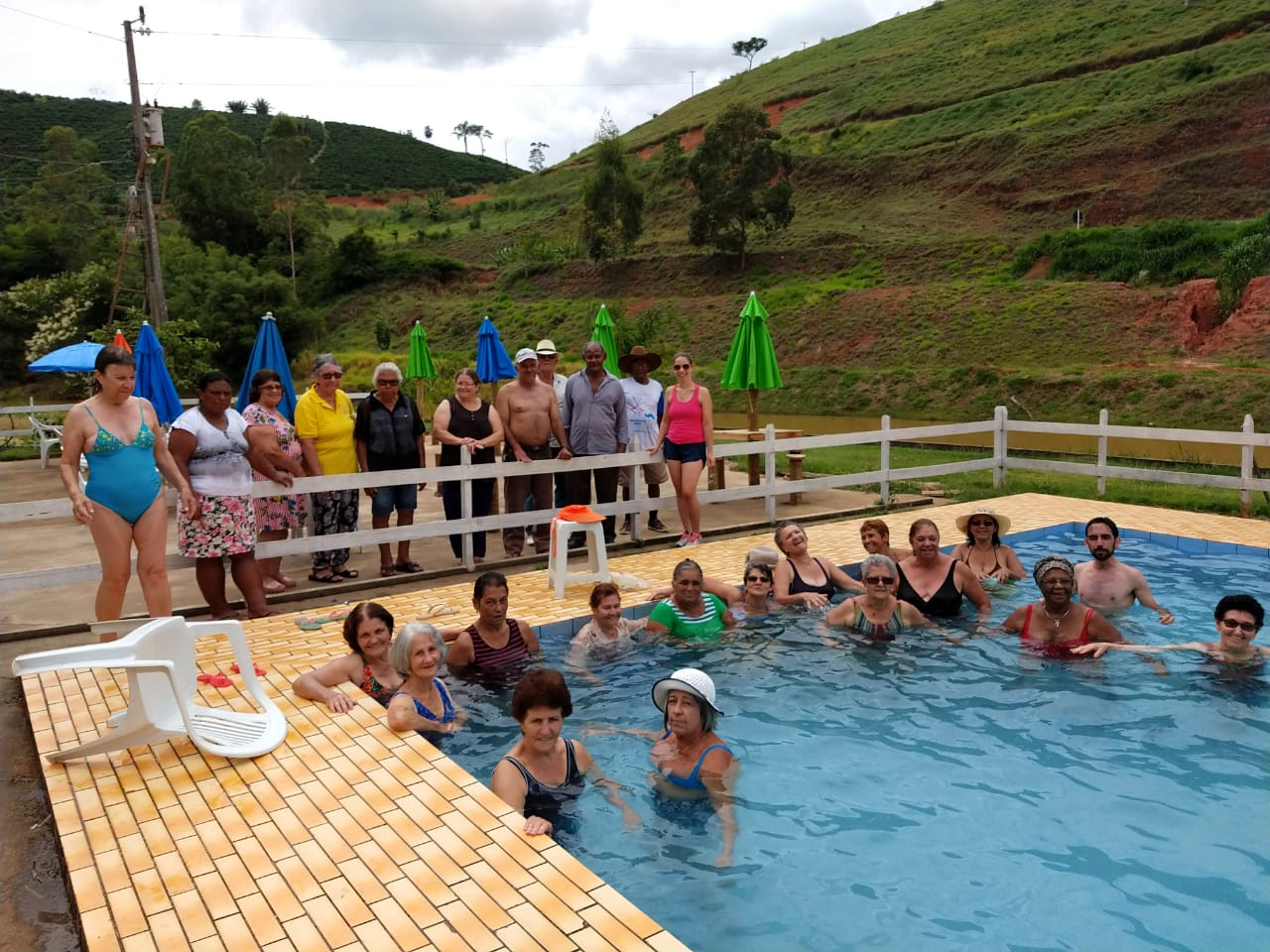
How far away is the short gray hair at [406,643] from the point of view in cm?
480

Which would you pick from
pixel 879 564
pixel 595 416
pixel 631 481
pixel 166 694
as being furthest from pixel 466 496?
pixel 166 694

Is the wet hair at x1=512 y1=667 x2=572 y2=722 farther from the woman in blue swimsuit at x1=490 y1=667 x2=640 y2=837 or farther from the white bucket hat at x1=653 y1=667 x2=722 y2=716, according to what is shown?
the white bucket hat at x1=653 y1=667 x2=722 y2=716

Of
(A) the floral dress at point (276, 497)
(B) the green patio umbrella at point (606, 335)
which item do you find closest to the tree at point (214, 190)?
(B) the green patio umbrella at point (606, 335)

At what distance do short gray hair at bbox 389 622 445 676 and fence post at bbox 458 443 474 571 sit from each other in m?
2.98

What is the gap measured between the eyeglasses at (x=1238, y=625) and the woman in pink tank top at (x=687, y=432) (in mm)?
4286

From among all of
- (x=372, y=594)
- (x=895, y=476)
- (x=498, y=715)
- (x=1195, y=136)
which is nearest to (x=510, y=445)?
(x=372, y=594)

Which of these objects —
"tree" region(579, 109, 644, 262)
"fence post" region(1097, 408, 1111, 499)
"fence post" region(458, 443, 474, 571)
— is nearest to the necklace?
"fence post" region(458, 443, 474, 571)

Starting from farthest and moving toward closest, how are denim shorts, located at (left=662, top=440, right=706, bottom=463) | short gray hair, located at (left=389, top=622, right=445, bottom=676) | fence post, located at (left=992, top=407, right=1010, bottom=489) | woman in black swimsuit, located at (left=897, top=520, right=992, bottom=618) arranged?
fence post, located at (left=992, top=407, right=1010, bottom=489) → denim shorts, located at (left=662, top=440, right=706, bottom=463) → woman in black swimsuit, located at (left=897, top=520, right=992, bottom=618) → short gray hair, located at (left=389, top=622, right=445, bottom=676)

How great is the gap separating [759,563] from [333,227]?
85.6m

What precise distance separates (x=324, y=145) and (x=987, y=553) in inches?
4819

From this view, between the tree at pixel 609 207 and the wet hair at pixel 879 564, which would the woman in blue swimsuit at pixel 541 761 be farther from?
the tree at pixel 609 207

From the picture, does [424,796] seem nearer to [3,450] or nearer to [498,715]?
[498,715]

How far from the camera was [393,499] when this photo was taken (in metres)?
7.85

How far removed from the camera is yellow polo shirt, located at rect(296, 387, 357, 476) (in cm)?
747
